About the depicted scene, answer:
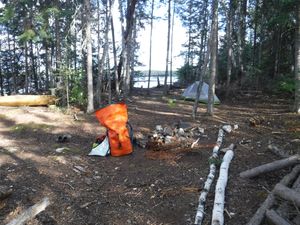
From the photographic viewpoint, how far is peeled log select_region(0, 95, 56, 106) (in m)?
16.1

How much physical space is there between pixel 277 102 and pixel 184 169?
13120mm

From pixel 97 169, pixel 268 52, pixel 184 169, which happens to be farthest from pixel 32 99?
pixel 268 52

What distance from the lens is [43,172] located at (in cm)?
721

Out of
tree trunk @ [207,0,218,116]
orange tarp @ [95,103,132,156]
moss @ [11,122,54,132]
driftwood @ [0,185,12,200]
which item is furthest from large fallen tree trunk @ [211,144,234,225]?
moss @ [11,122,54,132]

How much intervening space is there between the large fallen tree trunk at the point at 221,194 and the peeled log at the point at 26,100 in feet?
37.2

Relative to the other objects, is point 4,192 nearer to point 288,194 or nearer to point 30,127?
point 288,194

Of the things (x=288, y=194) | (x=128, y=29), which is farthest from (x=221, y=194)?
(x=128, y=29)

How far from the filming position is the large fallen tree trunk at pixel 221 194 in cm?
502

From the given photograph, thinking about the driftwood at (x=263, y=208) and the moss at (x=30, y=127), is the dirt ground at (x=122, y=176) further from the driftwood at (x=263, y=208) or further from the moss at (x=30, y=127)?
the driftwood at (x=263, y=208)

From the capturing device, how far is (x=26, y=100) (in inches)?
638

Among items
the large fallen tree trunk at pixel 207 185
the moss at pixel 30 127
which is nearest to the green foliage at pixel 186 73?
the moss at pixel 30 127

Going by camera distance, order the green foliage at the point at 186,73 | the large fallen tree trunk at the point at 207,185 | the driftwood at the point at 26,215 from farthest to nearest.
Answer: the green foliage at the point at 186,73, the large fallen tree trunk at the point at 207,185, the driftwood at the point at 26,215

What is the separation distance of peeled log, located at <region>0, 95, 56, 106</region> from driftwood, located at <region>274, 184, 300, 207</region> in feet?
43.7

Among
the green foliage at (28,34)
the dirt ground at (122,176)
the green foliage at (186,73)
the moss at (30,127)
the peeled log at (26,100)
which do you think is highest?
the green foliage at (28,34)
